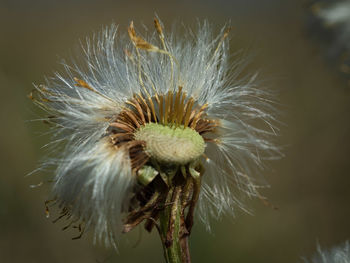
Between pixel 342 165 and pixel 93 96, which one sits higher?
pixel 93 96

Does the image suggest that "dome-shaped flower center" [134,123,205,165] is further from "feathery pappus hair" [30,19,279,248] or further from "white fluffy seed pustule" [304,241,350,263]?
"white fluffy seed pustule" [304,241,350,263]

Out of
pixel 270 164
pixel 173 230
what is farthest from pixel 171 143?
pixel 270 164

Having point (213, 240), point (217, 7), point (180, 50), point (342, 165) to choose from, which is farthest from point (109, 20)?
point (180, 50)

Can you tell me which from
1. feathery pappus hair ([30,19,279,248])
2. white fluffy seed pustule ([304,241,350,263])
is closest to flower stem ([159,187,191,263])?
feathery pappus hair ([30,19,279,248])

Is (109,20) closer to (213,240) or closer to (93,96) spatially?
(213,240)

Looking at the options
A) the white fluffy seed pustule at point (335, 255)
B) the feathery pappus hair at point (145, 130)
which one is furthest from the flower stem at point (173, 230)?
the white fluffy seed pustule at point (335, 255)

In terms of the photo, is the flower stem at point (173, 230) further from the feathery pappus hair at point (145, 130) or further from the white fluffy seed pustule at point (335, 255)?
the white fluffy seed pustule at point (335, 255)
